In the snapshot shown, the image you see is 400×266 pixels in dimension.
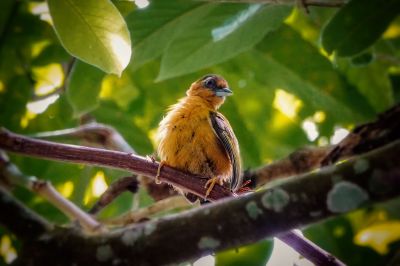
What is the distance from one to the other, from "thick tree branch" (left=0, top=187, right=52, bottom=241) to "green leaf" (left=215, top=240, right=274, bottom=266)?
6.48 feet

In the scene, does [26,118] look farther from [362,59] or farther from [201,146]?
[362,59]

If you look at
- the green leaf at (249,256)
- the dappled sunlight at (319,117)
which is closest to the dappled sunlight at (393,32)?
the dappled sunlight at (319,117)

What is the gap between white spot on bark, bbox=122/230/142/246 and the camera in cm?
179

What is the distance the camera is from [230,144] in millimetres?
4008

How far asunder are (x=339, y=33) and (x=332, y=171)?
1.73m

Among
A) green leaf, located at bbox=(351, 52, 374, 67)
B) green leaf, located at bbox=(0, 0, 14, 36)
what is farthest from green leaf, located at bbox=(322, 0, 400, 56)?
green leaf, located at bbox=(0, 0, 14, 36)

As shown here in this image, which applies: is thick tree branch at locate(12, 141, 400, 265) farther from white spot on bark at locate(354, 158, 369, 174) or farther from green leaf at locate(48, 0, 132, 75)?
green leaf at locate(48, 0, 132, 75)

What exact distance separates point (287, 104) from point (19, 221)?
3.75 metres

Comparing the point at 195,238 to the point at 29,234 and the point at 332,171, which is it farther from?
the point at 29,234

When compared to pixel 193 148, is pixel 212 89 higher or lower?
lower

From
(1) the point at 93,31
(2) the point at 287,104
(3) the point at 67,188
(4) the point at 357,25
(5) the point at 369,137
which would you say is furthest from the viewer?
(2) the point at 287,104

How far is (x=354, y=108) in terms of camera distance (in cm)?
442

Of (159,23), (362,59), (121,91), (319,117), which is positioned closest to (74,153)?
(159,23)

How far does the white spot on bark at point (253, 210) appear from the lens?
1715 mm
